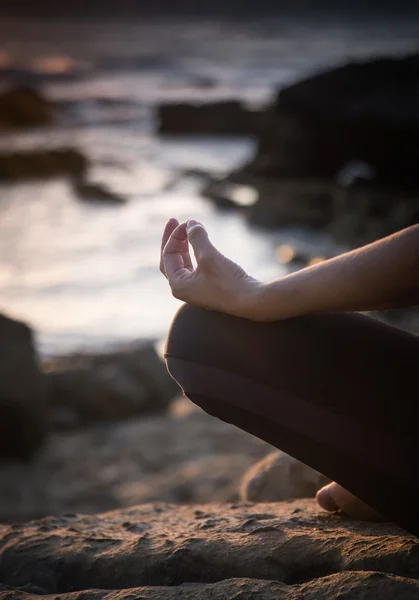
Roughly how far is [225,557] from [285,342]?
561 millimetres

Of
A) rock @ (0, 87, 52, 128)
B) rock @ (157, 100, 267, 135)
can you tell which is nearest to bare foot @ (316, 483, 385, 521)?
rock @ (157, 100, 267, 135)

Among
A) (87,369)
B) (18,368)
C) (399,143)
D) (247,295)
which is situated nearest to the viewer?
(247,295)

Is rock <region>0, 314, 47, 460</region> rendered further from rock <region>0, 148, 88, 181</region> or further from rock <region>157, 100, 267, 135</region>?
rock <region>157, 100, 267, 135</region>

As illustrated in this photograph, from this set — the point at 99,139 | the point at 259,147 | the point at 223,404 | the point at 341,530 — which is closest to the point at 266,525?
the point at 341,530

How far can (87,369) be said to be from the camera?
5.27 metres

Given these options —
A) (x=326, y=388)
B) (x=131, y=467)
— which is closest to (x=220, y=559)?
(x=326, y=388)

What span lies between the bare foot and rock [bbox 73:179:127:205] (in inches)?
397

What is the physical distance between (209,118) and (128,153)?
12.2 ft

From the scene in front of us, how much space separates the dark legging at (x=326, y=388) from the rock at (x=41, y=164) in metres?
13.7

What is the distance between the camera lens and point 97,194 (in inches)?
471

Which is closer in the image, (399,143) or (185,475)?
(185,475)

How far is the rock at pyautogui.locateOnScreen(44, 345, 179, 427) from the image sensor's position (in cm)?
505

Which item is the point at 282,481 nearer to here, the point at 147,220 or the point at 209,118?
the point at 147,220

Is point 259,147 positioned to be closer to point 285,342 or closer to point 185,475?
point 185,475
